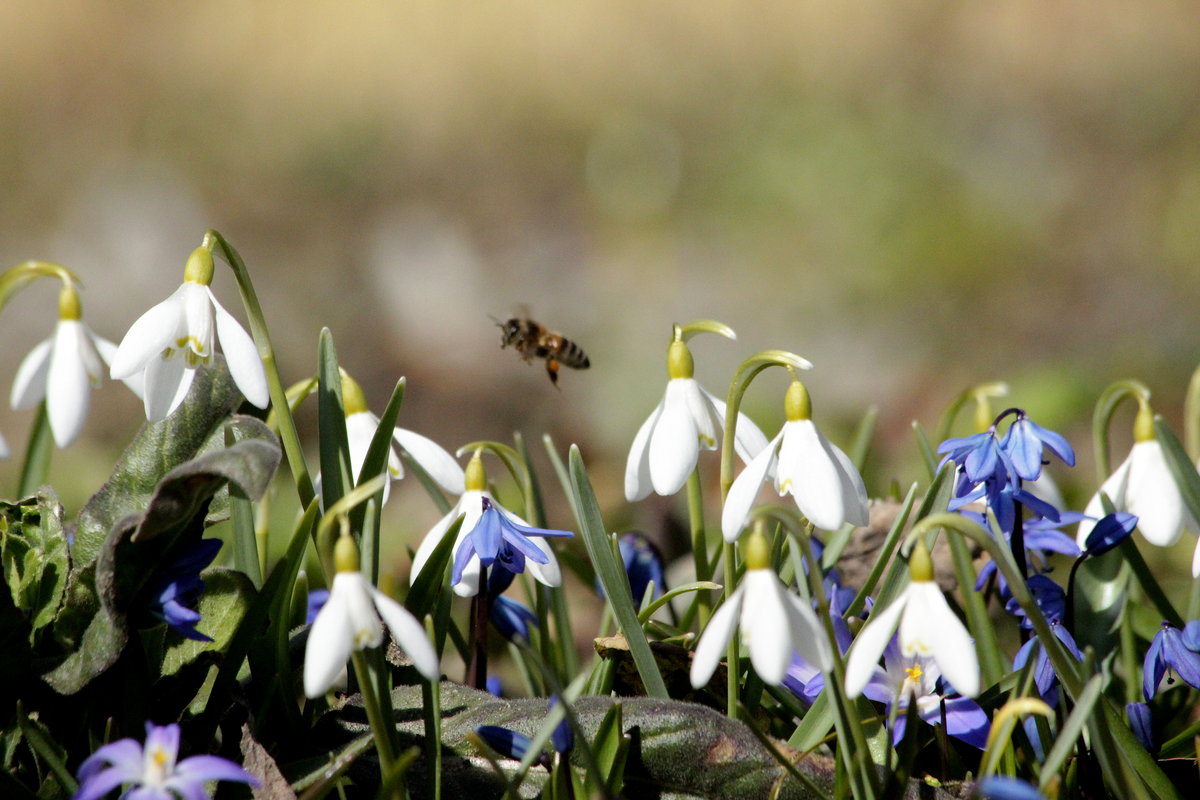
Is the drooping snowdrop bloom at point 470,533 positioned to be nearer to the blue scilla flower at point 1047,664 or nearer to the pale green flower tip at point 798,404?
the pale green flower tip at point 798,404

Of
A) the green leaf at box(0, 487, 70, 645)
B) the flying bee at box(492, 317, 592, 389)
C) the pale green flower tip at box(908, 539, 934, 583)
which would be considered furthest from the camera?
the flying bee at box(492, 317, 592, 389)

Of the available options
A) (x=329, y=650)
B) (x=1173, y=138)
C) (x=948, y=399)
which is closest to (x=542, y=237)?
(x=948, y=399)

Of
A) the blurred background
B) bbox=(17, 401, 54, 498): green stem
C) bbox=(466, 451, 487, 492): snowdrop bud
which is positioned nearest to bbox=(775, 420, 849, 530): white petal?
bbox=(466, 451, 487, 492): snowdrop bud

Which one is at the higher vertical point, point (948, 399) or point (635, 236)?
point (635, 236)

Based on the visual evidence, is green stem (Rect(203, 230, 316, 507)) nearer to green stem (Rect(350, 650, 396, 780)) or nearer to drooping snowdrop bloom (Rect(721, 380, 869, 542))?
green stem (Rect(350, 650, 396, 780))

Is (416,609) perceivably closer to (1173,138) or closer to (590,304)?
(590,304)

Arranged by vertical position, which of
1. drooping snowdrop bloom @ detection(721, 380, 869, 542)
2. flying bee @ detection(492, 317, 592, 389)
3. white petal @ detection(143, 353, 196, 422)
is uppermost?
white petal @ detection(143, 353, 196, 422)

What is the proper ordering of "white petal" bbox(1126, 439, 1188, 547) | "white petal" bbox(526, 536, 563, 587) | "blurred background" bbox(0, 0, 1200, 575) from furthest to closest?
"blurred background" bbox(0, 0, 1200, 575)
"white petal" bbox(1126, 439, 1188, 547)
"white petal" bbox(526, 536, 563, 587)
